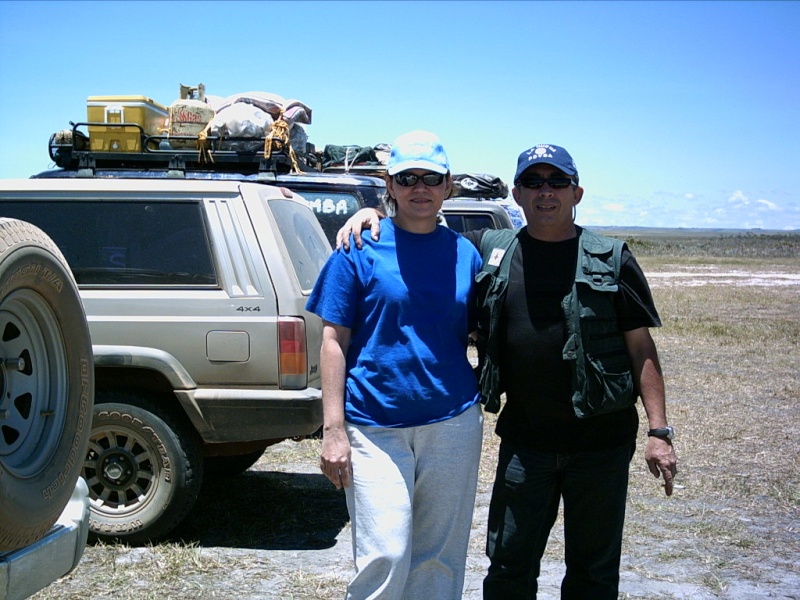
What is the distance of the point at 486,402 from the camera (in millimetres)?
3086

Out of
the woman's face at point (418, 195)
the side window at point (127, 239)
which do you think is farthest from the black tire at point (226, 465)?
the woman's face at point (418, 195)

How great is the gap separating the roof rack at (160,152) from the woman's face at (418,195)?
15.2ft

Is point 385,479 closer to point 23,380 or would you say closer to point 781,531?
point 23,380

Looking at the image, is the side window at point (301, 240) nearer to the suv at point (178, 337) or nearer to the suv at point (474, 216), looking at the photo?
the suv at point (178, 337)

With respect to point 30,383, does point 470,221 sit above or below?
above

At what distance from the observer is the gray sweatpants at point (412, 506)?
2803mm

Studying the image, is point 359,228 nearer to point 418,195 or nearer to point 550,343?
point 418,195

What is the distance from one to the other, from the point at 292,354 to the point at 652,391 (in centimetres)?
197

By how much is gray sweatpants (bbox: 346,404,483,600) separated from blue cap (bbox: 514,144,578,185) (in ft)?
2.83

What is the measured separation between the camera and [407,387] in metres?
2.89

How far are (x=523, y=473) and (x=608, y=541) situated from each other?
0.38 m

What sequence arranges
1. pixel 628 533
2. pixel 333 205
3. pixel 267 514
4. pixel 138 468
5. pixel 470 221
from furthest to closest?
pixel 470 221 → pixel 333 205 → pixel 267 514 → pixel 628 533 → pixel 138 468

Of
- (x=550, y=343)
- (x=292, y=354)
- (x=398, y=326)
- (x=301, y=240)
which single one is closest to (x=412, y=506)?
(x=398, y=326)

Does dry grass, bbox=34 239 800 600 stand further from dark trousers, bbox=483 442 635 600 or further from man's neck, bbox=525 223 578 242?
man's neck, bbox=525 223 578 242
